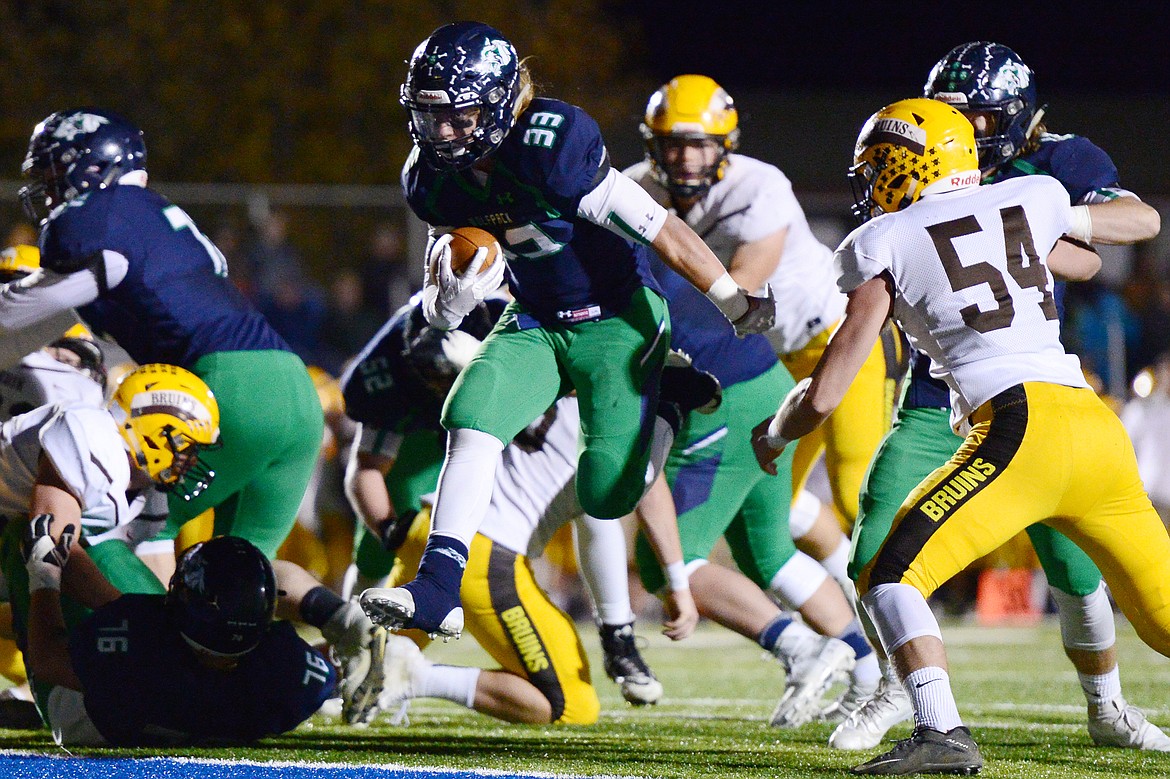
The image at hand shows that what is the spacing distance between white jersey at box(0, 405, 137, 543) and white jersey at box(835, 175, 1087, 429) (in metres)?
1.93

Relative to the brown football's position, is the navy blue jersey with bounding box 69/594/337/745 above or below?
below

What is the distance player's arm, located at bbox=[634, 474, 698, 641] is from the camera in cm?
504

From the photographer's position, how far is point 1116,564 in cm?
371

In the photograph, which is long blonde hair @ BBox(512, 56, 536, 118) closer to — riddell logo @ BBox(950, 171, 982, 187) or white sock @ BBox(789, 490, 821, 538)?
riddell logo @ BBox(950, 171, 982, 187)

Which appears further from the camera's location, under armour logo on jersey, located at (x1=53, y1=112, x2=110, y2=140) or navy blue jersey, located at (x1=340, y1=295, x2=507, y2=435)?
navy blue jersey, located at (x1=340, y1=295, x2=507, y2=435)

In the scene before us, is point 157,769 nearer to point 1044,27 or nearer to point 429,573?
point 429,573

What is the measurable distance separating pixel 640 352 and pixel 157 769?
1.62 metres

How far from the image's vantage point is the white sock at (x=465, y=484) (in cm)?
409

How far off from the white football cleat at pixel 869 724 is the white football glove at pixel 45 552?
200 centimetres

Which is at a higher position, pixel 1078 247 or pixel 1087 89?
pixel 1078 247

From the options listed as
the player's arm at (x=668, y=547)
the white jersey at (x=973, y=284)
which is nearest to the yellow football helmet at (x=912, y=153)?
the white jersey at (x=973, y=284)

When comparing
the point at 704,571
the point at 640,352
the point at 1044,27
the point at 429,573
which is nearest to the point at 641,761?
the point at 429,573

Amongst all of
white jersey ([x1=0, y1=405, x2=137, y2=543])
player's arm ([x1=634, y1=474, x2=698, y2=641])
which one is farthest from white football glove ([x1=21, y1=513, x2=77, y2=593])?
player's arm ([x1=634, y1=474, x2=698, y2=641])

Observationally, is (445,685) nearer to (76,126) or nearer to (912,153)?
(76,126)
